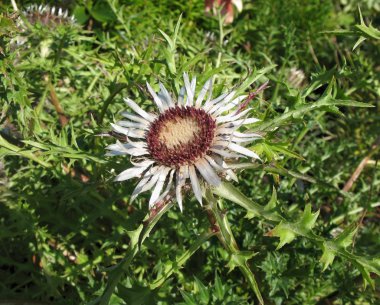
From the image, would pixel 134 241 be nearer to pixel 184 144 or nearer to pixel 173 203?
pixel 173 203

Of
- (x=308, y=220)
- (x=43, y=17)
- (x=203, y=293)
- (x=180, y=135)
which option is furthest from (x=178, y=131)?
(x=43, y=17)

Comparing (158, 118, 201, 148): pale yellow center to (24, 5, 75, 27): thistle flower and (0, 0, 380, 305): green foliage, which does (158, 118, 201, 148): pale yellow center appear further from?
(24, 5, 75, 27): thistle flower

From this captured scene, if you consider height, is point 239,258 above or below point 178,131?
below

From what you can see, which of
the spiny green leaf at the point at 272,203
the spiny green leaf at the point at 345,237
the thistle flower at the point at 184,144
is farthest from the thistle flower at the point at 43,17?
the spiny green leaf at the point at 345,237

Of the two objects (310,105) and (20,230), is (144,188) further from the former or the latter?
(20,230)

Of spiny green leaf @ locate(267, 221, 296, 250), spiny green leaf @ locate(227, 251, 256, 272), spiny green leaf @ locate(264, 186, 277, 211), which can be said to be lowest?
spiny green leaf @ locate(227, 251, 256, 272)

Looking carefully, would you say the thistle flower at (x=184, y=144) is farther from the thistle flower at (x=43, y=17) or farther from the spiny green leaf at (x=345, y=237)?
the thistle flower at (x=43, y=17)

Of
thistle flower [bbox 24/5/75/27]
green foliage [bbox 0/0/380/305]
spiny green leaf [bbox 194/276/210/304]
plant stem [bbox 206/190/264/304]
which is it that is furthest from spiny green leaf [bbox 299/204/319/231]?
thistle flower [bbox 24/5/75/27]

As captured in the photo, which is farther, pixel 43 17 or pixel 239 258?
pixel 43 17
